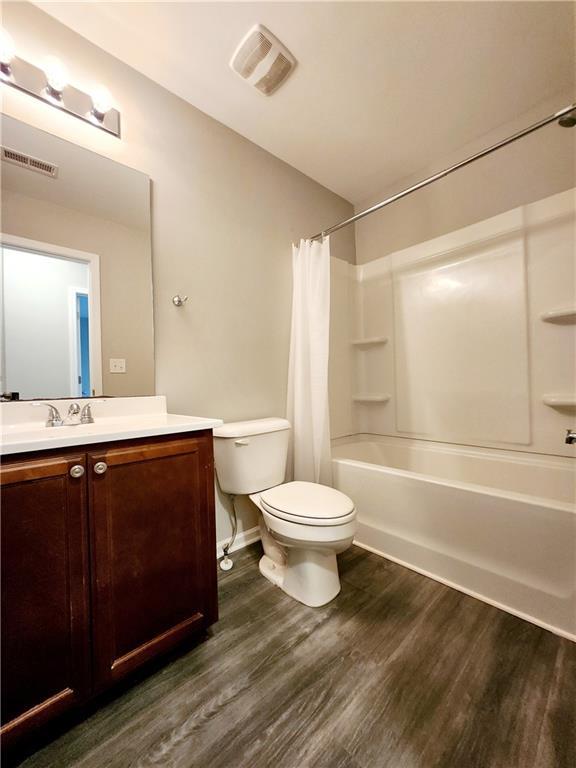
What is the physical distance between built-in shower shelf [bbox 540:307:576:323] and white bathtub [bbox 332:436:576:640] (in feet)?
2.47

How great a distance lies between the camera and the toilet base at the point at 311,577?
52.3 inches

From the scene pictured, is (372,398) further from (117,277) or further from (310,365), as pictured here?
(117,277)

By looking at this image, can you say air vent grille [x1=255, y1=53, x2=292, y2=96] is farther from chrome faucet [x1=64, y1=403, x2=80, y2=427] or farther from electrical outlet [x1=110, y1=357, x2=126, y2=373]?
chrome faucet [x1=64, y1=403, x2=80, y2=427]

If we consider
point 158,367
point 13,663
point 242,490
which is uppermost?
point 158,367

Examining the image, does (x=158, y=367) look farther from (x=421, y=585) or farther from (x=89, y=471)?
(x=421, y=585)

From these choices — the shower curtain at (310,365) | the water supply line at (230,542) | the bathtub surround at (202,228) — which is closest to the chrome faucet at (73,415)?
the bathtub surround at (202,228)

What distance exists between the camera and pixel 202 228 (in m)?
1.66

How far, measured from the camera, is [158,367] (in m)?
A: 1.49

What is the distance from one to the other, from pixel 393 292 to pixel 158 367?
1811 millimetres

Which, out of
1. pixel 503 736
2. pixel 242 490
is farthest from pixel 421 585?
pixel 242 490

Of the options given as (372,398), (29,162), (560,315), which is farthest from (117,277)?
(560,315)

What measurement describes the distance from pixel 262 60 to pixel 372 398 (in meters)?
2.07

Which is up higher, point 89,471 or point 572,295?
point 572,295

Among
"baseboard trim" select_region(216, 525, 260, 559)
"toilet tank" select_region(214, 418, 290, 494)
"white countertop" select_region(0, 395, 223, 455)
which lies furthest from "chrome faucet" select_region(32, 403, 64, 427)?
"baseboard trim" select_region(216, 525, 260, 559)
